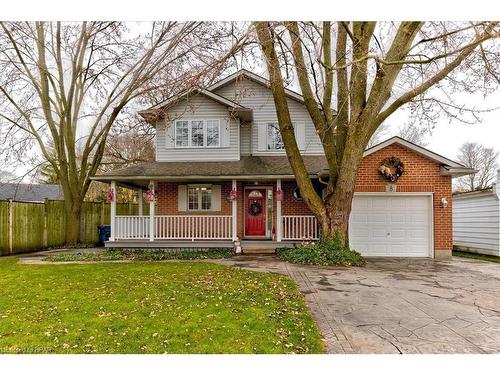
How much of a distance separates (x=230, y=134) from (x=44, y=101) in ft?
27.8

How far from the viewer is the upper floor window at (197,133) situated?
13.3 meters

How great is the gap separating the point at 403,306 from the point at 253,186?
8.54m

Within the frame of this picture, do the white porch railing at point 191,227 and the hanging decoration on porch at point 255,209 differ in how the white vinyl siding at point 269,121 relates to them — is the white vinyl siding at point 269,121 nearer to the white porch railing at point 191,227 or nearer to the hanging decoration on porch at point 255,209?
the hanging decoration on porch at point 255,209

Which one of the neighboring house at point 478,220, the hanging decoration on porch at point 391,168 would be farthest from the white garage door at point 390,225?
the neighboring house at point 478,220

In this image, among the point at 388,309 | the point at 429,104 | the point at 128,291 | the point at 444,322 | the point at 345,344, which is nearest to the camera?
the point at 345,344

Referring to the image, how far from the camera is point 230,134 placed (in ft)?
A: 43.8

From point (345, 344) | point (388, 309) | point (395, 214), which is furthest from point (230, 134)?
point (345, 344)

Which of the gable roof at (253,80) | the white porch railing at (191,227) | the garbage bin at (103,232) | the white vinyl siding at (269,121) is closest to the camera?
the white porch railing at (191,227)

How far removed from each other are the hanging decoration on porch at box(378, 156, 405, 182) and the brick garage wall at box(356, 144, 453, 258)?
0.42ft

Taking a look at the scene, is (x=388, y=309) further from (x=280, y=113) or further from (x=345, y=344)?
(x=280, y=113)

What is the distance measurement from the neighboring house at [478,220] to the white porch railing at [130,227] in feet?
40.1

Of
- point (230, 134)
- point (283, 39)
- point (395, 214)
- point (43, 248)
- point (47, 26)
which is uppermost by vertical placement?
point (47, 26)

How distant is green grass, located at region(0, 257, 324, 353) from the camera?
3.82m

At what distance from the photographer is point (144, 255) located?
11203 mm
